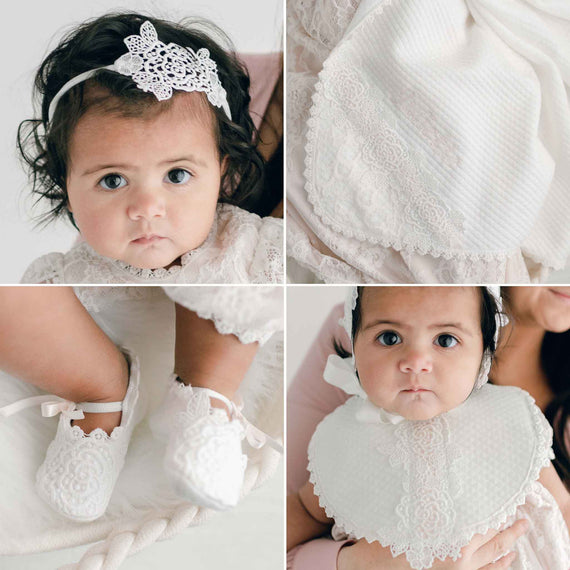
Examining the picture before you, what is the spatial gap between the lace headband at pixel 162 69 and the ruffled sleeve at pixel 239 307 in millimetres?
261

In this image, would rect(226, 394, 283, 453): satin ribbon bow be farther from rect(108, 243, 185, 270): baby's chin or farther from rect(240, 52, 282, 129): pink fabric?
rect(240, 52, 282, 129): pink fabric

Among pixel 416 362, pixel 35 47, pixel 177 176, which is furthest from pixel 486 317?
pixel 35 47

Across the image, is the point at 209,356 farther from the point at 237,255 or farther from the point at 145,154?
the point at 145,154

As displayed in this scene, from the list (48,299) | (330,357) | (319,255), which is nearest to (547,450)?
(330,357)

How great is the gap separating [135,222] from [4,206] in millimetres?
284

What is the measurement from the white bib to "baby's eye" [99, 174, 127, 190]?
1.49 ft

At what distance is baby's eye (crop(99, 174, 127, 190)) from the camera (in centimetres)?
74

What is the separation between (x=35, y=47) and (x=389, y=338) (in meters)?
0.68

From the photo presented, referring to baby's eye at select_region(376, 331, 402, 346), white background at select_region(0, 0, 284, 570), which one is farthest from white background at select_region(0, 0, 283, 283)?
baby's eye at select_region(376, 331, 402, 346)

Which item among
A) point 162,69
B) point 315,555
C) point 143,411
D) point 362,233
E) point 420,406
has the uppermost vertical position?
point 162,69

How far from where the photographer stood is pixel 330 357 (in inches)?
31.6

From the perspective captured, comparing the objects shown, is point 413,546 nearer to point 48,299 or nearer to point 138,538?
point 138,538

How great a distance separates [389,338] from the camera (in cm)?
73

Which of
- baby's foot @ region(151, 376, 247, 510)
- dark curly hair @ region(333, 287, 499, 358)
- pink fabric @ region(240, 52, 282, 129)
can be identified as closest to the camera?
baby's foot @ region(151, 376, 247, 510)
